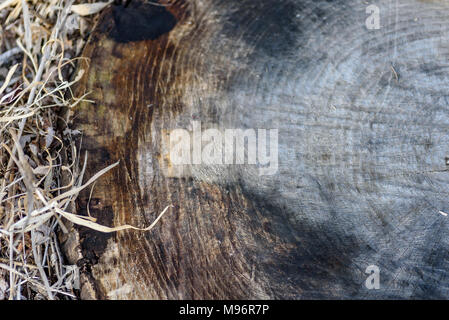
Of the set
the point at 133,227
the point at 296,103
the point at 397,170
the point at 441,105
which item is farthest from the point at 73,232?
the point at 441,105

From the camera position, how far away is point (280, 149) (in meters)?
1.24

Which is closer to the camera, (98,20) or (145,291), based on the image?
(145,291)

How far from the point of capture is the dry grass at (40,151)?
48.3 inches

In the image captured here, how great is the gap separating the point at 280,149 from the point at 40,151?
0.76 meters

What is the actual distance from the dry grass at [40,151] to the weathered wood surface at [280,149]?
0.08 metres

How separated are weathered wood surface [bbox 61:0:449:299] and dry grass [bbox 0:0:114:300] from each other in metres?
0.08

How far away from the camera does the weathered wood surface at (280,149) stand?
1.18 m

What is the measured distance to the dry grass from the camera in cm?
123

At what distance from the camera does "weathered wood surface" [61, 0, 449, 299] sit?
1.18 m

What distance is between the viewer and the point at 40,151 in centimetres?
132

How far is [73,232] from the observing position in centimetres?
121
